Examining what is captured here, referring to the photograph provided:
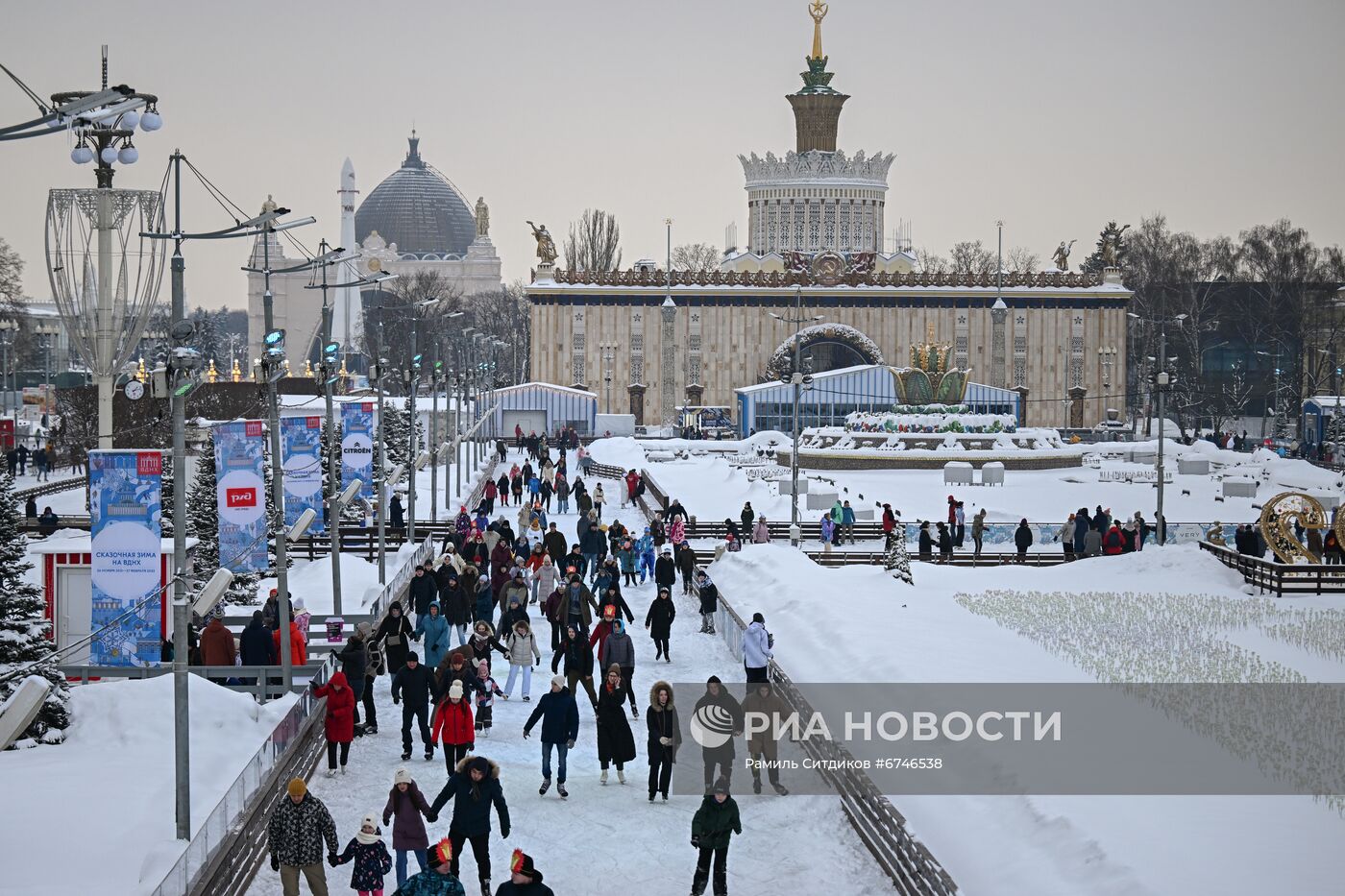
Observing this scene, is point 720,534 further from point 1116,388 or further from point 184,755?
point 1116,388

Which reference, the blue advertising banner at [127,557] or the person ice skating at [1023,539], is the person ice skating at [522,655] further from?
the person ice skating at [1023,539]

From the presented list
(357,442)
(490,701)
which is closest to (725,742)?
(490,701)

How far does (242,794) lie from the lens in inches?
497

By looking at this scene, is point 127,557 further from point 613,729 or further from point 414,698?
point 613,729

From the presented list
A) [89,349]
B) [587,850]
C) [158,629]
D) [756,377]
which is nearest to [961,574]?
[158,629]

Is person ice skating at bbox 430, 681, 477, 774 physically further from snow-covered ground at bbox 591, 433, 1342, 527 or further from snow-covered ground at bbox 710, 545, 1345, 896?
snow-covered ground at bbox 591, 433, 1342, 527

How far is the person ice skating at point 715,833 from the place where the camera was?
468 inches

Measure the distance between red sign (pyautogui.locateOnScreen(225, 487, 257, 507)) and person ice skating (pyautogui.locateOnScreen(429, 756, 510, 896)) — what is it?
12.3 meters

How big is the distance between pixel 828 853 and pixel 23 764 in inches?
298

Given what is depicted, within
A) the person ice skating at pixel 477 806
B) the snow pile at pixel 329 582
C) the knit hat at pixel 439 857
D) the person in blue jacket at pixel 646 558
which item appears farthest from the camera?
the person in blue jacket at pixel 646 558

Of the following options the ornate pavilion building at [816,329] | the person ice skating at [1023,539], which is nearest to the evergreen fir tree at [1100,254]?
the ornate pavilion building at [816,329]

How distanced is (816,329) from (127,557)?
66.4 m

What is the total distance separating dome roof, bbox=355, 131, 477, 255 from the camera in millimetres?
178750

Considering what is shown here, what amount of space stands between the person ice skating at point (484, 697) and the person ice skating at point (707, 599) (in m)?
6.25
